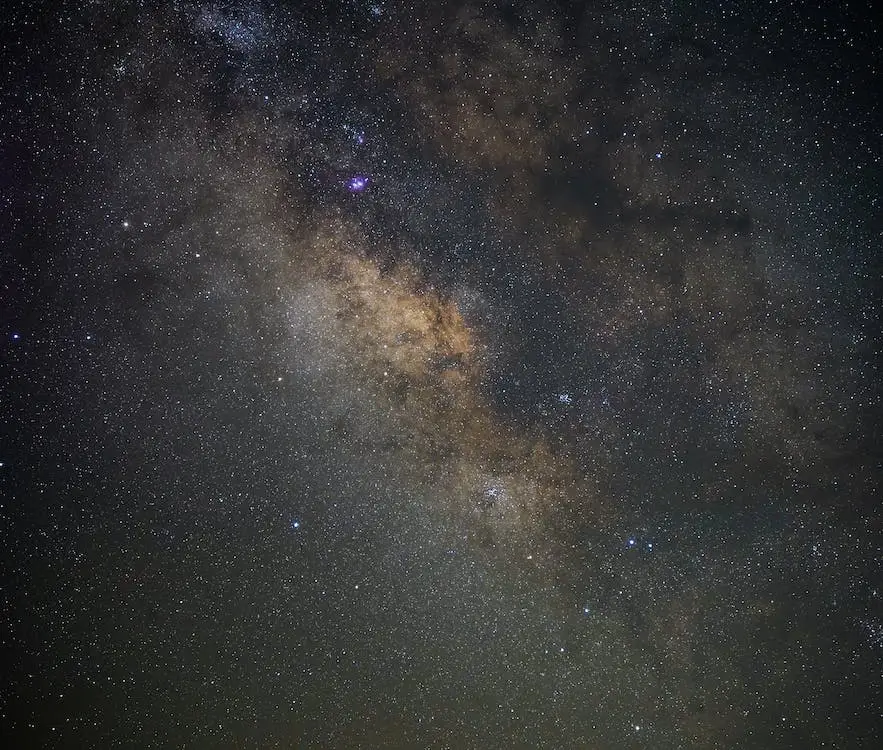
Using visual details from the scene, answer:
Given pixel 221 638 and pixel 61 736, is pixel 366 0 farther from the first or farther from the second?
pixel 61 736

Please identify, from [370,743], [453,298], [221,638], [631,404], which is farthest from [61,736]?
[631,404]

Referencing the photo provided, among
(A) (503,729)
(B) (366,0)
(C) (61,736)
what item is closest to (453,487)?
(A) (503,729)

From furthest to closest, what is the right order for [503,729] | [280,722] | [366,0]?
[280,722] < [503,729] < [366,0]

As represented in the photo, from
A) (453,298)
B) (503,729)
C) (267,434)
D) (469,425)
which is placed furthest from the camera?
(503,729)

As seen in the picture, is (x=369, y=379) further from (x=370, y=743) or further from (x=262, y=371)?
(x=370, y=743)

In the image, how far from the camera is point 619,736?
4930mm

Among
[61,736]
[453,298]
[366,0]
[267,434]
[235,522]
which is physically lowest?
[61,736]

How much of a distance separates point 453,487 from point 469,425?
64cm

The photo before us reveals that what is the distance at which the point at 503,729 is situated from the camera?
5266 mm

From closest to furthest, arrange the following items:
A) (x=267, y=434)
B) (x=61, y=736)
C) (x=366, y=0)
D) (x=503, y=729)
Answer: (x=366, y=0)
(x=267, y=434)
(x=503, y=729)
(x=61, y=736)

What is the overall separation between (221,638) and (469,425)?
3.86 meters

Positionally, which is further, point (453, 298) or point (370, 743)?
point (370, 743)

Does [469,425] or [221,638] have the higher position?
[469,425]

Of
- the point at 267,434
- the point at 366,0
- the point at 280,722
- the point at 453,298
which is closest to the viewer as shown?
the point at 366,0
